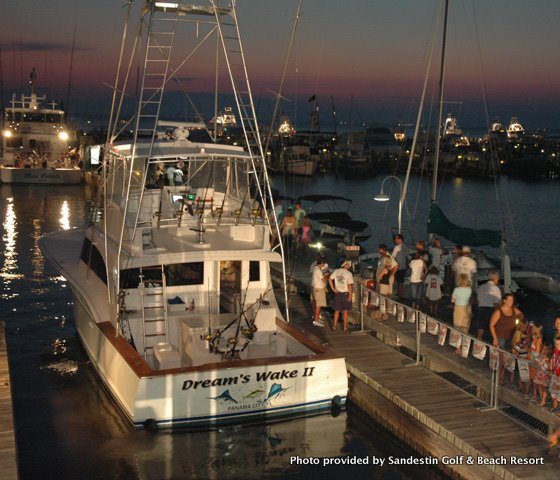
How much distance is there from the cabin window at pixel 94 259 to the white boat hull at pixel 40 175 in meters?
37.8

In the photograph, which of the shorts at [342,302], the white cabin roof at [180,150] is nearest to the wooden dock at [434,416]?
the shorts at [342,302]

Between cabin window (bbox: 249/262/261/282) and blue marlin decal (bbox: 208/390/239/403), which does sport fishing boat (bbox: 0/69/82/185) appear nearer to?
cabin window (bbox: 249/262/261/282)

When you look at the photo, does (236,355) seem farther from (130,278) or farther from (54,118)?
(54,118)

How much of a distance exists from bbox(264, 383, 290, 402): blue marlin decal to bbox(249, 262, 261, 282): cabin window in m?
2.89

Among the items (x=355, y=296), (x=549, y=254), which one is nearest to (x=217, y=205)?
(x=355, y=296)

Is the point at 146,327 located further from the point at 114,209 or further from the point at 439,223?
the point at 439,223

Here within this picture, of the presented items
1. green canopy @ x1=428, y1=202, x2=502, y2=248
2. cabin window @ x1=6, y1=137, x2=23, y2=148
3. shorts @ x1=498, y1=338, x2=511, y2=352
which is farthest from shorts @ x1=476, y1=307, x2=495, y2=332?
cabin window @ x1=6, y1=137, x2=23, y2=148

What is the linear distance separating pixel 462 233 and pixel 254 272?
861 cm

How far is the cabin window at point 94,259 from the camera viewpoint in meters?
15.3

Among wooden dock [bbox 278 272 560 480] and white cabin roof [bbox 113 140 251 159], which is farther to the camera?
white cabin roof [bbox 113 140 251 159]

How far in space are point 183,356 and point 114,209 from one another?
3.77 m

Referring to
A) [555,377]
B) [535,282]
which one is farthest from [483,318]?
[535,282]

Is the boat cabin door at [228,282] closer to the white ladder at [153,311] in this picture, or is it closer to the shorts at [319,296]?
the white ladder at [153,311]

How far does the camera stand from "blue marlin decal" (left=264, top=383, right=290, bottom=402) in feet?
39.9
